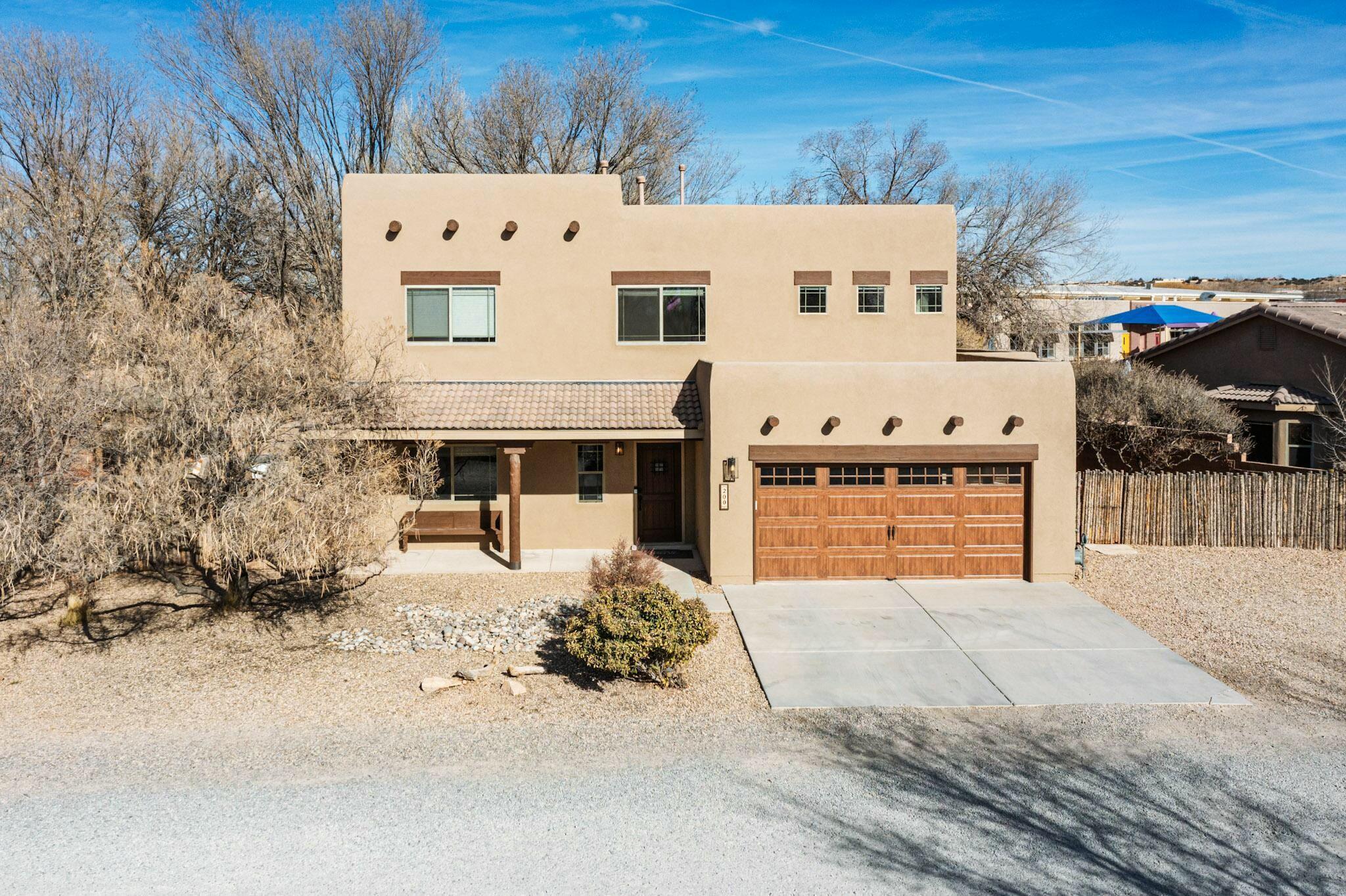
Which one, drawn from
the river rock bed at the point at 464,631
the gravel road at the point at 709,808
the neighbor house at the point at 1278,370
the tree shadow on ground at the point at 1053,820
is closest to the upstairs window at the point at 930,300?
the river rock bed at the point at 464,631

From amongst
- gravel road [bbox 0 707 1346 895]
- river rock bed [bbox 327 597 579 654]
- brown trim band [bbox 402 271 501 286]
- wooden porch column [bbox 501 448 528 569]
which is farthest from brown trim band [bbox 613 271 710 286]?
gravel road [bbox 0 707 1346 895]

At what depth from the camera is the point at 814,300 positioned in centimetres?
1814

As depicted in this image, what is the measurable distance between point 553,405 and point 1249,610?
11.3m

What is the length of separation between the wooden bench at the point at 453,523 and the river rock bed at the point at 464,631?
3359 millimetres

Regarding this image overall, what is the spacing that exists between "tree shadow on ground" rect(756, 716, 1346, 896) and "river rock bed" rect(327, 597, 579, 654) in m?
4.41

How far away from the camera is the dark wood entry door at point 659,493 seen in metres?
17.8

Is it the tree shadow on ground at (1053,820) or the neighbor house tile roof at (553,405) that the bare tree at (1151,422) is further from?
the tree shadow on ground at (1053,820)

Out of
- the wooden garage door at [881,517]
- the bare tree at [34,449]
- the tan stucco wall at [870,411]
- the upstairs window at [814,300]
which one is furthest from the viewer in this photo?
the upstairs window at [814,300]

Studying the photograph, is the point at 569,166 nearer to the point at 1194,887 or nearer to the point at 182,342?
the point at 182,342

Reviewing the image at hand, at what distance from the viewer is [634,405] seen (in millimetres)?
16750

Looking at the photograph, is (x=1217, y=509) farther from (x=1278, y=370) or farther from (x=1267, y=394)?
(x=1278, y=370)

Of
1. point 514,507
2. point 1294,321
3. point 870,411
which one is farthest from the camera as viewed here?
point 1294,321

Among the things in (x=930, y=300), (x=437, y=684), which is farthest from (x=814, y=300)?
(x=437, y=684)

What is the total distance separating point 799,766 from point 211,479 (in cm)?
730
